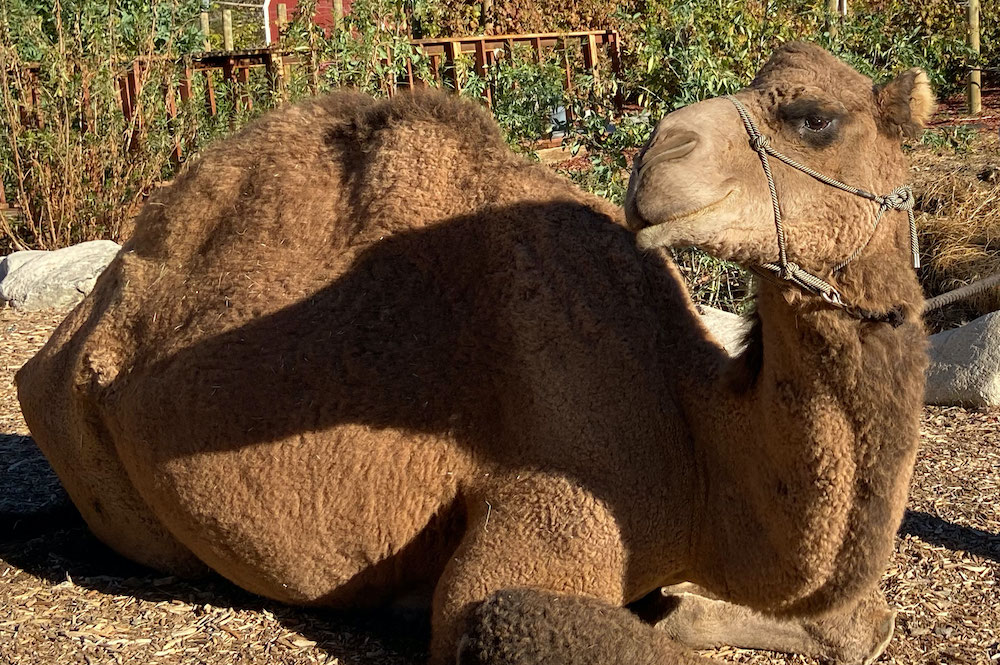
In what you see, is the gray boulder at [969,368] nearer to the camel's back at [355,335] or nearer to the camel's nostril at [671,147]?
the camel's back at [355,335]

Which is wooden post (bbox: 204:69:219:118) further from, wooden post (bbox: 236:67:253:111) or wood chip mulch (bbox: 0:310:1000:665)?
wood chip mulch (bbox: 0:310:1000:665)

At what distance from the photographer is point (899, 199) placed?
2.86m

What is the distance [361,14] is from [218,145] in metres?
4.28

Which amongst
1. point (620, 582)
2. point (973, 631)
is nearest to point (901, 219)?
point (620, 582)

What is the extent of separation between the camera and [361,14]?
8.25 m

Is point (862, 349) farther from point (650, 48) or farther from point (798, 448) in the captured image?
point (650, 48)

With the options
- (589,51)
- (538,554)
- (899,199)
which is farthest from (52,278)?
(589,51)

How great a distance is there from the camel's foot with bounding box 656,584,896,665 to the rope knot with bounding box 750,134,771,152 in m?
1.78

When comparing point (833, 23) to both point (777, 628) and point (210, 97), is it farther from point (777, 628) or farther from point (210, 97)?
point (210, 97)

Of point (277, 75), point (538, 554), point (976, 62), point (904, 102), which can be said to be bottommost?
point (538, 554)

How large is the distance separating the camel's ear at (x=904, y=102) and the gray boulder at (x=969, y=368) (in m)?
3.60

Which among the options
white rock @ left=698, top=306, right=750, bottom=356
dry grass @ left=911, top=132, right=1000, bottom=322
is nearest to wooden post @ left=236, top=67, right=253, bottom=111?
white rock @ left=698, top=306, right=750, bottom=356

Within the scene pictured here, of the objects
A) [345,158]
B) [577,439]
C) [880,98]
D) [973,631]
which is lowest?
[973,631]

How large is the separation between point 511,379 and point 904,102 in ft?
4.49
